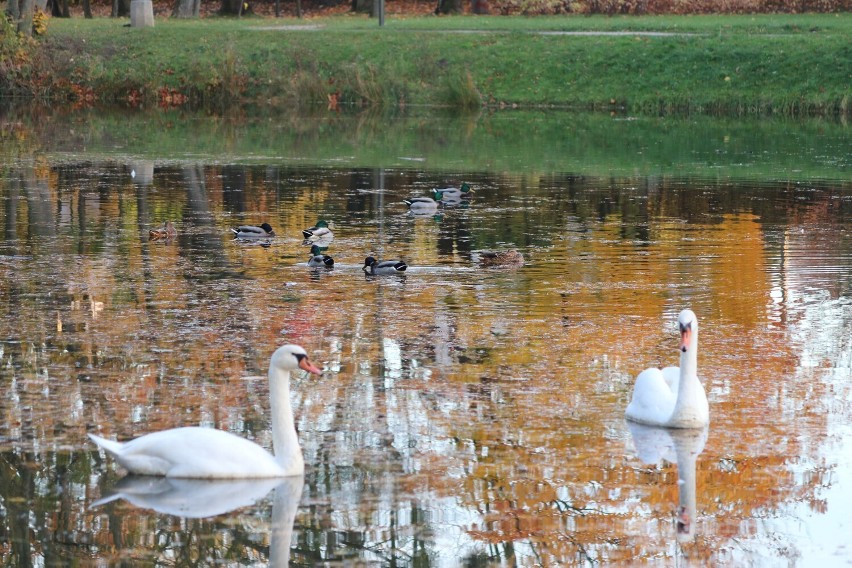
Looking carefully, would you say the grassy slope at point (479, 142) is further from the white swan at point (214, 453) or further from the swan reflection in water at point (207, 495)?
the swan reflection in water at point (207, 495)

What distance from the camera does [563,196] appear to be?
2053 centimetres

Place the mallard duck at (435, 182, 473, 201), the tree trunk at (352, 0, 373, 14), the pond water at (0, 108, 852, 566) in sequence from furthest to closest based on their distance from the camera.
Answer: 1. the tree trunk at (352, 0, 373, 14)
2. the mallard duck at (435, 182, 473, 201)
3. the pond water at (0, 108, 852, 566)

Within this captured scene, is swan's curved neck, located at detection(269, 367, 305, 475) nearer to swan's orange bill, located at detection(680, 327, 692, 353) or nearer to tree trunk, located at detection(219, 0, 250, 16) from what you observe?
swan's orange bill, located at detection(680, 327, 692, 353)

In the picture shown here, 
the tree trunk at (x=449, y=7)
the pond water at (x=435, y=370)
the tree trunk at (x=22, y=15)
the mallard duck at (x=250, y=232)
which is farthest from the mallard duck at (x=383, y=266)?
the tree trunk at (x=449, y=7)

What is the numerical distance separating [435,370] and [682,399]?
1.96 metres

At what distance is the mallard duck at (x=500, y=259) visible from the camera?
14.2 metres

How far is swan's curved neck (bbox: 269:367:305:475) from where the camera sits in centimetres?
743

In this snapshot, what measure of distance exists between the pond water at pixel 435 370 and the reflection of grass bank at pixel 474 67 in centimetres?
1529

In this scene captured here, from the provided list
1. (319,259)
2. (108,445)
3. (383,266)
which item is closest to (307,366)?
(108,445)

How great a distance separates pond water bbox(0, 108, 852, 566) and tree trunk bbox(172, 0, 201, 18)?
3048 cm

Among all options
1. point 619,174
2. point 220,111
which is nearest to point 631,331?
point 619,174

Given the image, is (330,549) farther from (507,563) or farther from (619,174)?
(619,174)

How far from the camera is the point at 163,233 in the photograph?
1578 cm

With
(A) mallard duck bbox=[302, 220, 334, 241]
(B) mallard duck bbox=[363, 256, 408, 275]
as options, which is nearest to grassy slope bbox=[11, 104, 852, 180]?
(A) mallard duck bbox=[302, 220, 334, 241]
